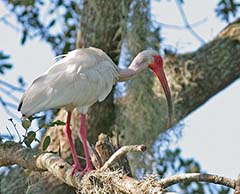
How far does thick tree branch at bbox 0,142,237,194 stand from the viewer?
3270 mm

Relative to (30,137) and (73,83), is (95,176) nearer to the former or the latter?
(30,137)

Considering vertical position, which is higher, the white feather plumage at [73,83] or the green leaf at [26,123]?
the white feather plumage at [73,83]

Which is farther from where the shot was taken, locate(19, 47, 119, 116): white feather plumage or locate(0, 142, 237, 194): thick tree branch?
locate(19, 47, 119, 116): white feather plumage

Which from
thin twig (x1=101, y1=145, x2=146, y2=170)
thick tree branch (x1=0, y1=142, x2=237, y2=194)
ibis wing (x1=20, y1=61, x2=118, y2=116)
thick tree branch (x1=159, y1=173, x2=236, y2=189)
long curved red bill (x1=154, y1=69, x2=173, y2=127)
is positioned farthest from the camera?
long curved red bill (x1=154, y1=69, x2=173, y2=127)

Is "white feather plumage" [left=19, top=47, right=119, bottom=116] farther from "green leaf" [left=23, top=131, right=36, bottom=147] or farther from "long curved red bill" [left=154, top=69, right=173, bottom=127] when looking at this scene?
"long curved red bill" [left=154, top=69, right=173, bottom=127]

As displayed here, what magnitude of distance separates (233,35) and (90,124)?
1065 mm

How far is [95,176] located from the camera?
3701 mm

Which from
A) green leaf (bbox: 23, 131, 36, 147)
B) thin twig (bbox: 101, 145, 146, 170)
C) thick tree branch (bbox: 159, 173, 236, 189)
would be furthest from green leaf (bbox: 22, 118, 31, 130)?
thick tree branch (bbox: 159, 173, 236, 189)

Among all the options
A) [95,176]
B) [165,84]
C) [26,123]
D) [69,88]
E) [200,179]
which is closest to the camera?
[200,179]

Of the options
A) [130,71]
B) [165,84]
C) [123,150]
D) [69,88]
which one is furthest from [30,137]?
[165,84]

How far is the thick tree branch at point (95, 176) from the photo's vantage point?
3.27 metres

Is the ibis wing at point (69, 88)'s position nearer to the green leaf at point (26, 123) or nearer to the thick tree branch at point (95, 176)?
the green leaf at point (26, 123)

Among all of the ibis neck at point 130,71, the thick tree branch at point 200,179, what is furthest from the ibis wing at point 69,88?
the thick tree branch at point 200,179

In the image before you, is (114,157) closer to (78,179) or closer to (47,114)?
(78,179)
